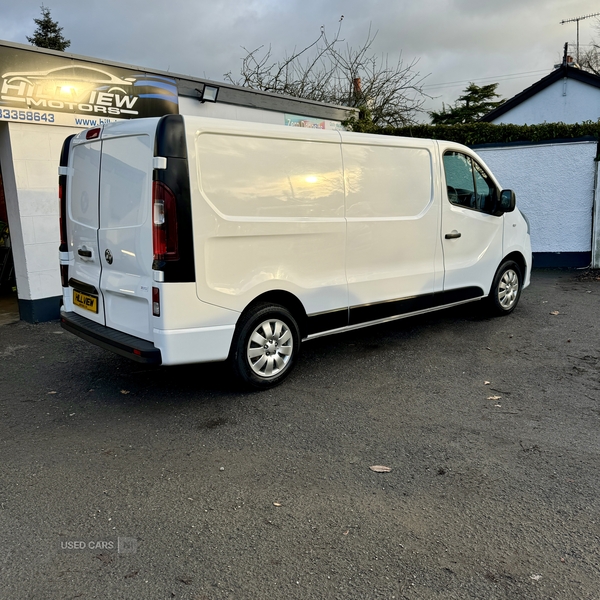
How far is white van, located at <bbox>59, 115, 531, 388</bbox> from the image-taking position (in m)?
3.93

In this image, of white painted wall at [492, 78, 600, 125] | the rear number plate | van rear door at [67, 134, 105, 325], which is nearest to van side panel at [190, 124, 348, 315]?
van rear door at [67, 134, 105, 325]

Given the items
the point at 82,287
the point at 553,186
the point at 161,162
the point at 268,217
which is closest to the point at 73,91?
the point at 82,287

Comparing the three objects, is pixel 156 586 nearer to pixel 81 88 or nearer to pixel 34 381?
pixel 34 381

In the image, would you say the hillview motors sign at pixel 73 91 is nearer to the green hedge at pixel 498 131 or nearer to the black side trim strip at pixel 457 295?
the black side trim strip at pixel 457 295

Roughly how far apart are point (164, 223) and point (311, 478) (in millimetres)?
2013

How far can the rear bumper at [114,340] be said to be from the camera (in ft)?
13.0

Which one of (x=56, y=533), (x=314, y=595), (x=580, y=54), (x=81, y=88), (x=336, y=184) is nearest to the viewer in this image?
(x=314, y=595)

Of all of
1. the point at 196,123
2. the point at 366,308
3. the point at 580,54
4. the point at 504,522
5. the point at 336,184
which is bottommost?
the point at 504,522

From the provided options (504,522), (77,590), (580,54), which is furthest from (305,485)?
(580,54)

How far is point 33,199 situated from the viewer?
6.89 meters

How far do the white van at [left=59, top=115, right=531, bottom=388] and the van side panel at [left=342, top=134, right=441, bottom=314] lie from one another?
0.01m

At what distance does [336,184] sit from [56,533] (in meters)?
3.43

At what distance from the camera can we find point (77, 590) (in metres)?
2.35

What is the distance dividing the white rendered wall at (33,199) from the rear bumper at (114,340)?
257 centimetres
